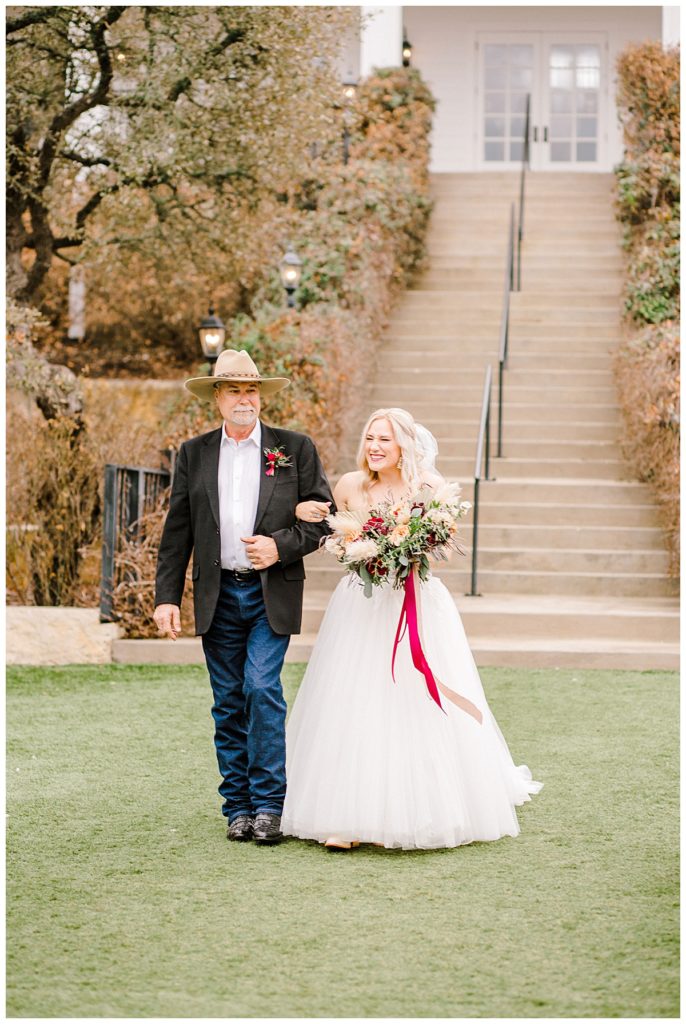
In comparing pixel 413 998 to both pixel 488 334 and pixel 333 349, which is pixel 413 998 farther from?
pixel 488 334

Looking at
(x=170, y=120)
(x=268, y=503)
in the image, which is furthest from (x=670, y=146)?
(x=268, y=503)

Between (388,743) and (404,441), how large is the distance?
48.1 inches

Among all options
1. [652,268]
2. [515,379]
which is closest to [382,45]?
[652,268]

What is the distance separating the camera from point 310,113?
36.8 feet

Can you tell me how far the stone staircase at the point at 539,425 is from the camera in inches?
389

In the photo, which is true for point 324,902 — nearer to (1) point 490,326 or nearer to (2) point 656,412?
(2) point 656,412

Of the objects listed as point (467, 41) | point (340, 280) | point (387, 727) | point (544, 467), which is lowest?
point (387, 727)

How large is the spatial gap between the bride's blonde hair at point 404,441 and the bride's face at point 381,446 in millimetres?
17

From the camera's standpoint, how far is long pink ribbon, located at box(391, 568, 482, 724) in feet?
17.4

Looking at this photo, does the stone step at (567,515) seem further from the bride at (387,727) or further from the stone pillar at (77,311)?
the stone pillar at (77,311)

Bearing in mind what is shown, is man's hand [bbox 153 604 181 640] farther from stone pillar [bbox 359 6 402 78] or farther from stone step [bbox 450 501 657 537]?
stone pillar [bbox 359 6 402 78]

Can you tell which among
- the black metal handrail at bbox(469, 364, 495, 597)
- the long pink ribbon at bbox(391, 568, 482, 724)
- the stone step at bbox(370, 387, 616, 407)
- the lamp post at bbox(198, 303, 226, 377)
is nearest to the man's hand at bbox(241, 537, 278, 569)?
the long pink ribbon at bbox(391, 568, 482, 724)

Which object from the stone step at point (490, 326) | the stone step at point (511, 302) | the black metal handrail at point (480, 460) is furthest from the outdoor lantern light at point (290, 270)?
the black metal handrail at point (480, 460)

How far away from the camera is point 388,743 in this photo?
5.26 meters
